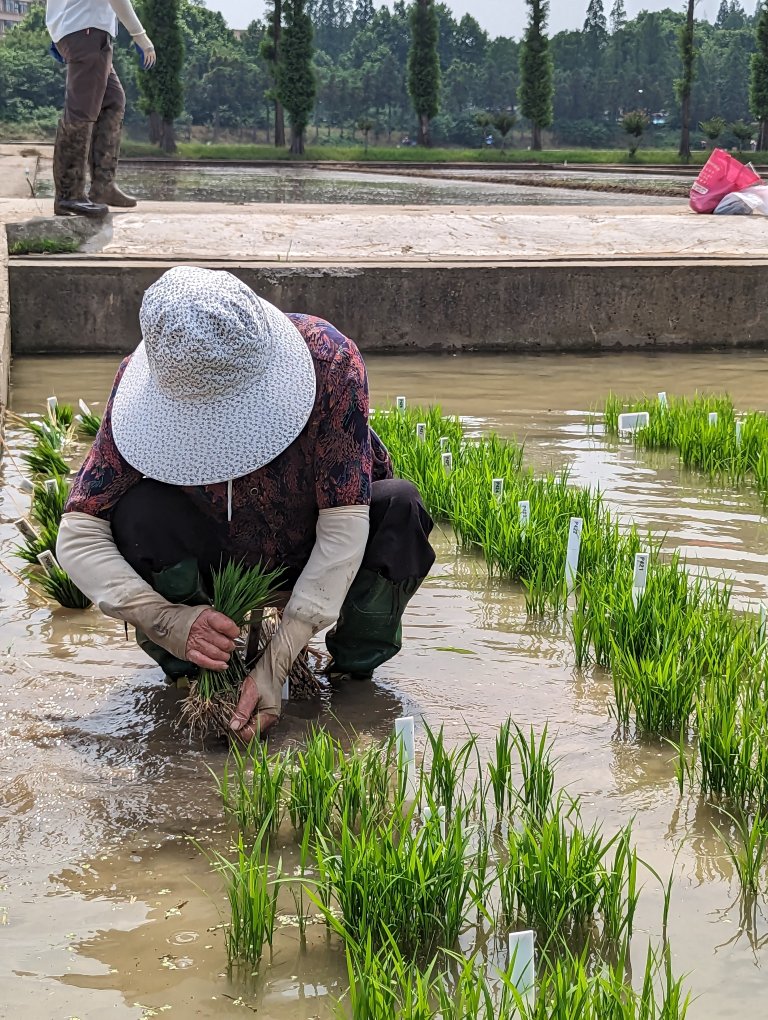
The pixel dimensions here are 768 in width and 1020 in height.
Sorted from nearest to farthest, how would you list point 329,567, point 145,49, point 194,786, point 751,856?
point 751,856, point 194,786, point 329,567, point 145,49

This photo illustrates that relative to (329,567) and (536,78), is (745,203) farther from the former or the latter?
(536,78)

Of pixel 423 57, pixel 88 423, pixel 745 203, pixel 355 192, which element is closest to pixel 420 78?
pixel 423 57

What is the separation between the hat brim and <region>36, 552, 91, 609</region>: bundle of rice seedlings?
0.88 meters

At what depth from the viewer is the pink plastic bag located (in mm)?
9180

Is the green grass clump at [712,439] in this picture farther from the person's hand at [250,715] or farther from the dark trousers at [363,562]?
the person's hand at [250,715]

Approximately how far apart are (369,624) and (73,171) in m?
5.33

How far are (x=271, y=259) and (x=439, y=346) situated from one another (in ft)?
3.51

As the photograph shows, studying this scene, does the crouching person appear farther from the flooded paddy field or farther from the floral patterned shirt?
the flooded paddy field

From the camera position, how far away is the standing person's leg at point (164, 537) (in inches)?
94.0

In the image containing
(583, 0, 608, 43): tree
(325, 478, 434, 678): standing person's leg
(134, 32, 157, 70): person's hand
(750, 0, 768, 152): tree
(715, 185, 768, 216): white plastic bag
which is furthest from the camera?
(583, 0, 608, 43): tree

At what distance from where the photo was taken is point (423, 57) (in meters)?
37.8

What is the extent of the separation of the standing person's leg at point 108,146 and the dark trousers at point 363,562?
200 inches

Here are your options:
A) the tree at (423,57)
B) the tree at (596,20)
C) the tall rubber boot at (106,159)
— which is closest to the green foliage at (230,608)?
the tall rubber boot at (106,159)

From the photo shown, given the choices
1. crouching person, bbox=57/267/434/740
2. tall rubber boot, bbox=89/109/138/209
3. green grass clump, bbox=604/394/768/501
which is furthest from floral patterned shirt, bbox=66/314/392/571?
tall rubber boot, bbox=89/109/138/209
